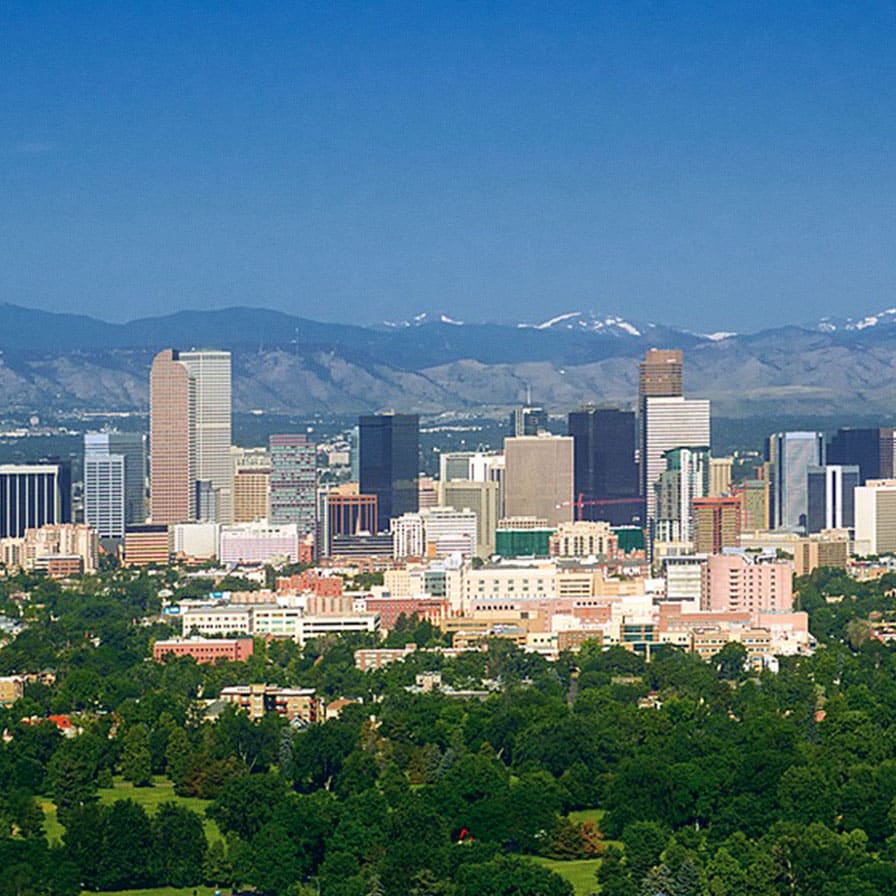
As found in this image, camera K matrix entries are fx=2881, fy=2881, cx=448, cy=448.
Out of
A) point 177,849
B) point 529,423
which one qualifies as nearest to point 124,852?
point 177,849

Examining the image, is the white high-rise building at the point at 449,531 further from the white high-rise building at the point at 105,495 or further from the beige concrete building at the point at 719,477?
the white high-rise building at the point at 105,495

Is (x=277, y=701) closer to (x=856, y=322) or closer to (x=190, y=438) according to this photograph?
(x=190, y=438)

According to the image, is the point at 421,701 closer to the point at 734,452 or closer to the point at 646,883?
the point at 646,883

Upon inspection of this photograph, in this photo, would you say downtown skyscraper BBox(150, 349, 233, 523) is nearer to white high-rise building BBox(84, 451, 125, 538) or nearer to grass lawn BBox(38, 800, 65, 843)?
white high-rise building BBox(84, 451, 125, 538)

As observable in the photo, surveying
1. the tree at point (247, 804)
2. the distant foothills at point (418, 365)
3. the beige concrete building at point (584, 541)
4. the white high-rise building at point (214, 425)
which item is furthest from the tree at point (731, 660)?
the distant foothills at point (418, 365)

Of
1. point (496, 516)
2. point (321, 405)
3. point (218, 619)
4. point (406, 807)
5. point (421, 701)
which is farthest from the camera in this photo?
point (321, 405)

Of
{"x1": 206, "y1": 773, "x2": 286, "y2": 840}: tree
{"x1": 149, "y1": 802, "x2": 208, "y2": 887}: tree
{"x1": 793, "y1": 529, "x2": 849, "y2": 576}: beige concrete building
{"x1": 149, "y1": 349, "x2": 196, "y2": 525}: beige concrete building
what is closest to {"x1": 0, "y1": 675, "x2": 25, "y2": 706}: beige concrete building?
{"x1": 206, "y1": 773, "x2": 286, "y2": 840}: tree

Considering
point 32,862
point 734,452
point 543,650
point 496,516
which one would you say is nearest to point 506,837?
point 32,862
